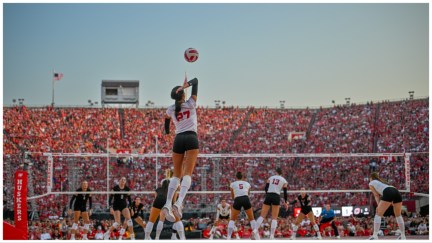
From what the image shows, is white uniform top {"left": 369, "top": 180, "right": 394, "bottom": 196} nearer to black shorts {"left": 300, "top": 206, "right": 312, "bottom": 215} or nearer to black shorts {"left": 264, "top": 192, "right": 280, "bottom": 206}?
black shorts {"left": 264, "top": 192, "right": 280, "bottom": 206}

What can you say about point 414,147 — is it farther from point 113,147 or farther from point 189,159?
point 189,159

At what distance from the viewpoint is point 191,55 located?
1036 centimetres

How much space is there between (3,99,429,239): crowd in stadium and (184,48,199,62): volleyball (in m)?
18.1

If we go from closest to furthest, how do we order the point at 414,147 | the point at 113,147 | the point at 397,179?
the point at 397,179, the point at 414,147, the point at 113,147

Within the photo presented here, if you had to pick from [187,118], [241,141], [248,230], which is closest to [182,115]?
[187,118]

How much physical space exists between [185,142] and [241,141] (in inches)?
1082

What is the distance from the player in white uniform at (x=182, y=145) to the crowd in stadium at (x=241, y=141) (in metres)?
18.0

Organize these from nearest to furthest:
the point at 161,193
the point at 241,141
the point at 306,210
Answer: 1. the point at 161,193
2. the point at 306,210
3. the point at 241,141

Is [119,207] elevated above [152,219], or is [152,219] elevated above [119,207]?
[119,207]

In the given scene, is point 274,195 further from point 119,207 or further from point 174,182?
point 174,182

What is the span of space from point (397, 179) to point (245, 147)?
9.02 metres

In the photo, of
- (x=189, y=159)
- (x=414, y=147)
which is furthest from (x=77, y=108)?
(x=189, y=159)

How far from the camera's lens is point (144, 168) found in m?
32.2

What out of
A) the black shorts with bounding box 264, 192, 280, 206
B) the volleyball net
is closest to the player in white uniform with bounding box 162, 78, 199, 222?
the black shorts with bounding box 264, 192, 280, 206
